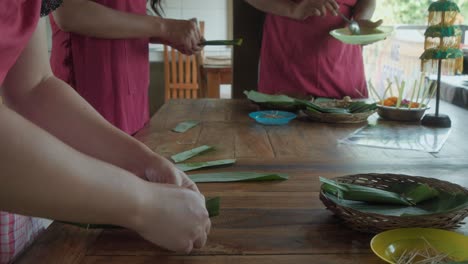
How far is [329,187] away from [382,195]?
82mm

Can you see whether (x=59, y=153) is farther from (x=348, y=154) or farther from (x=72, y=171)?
(x=348, y=154)

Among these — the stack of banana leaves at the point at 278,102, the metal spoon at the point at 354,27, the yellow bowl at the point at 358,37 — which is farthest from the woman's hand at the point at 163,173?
the metal spoon at the point at 354,27

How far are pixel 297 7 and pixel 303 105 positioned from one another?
44 centimetres

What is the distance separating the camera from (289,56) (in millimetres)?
1981

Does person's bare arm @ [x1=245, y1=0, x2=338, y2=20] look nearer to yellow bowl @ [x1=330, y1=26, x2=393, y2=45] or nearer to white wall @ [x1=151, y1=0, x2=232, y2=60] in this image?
yellow bowl @ [x1=330, y1=26, x2=393, y2=45]

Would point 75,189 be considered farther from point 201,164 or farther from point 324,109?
point 324,109

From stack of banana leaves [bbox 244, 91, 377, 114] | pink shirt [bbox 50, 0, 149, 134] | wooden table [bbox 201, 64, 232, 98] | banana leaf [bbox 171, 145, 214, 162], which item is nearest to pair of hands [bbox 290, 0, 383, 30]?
stack of banana leaves [bbox 244, 91, 377, 114]

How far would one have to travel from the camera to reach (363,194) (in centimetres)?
79

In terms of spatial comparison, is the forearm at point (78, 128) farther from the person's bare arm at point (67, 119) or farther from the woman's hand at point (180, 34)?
the woman's hand at point (180, 34)

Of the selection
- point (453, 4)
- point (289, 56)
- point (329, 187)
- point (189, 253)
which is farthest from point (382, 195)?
point (289, 56)

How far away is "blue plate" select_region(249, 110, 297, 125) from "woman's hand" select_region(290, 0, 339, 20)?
45 centimetres

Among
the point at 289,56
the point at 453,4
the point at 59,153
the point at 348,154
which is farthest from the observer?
the point at 289,56

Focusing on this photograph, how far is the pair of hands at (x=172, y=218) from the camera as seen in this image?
586 mm

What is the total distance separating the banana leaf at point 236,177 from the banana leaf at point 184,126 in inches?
17.8
